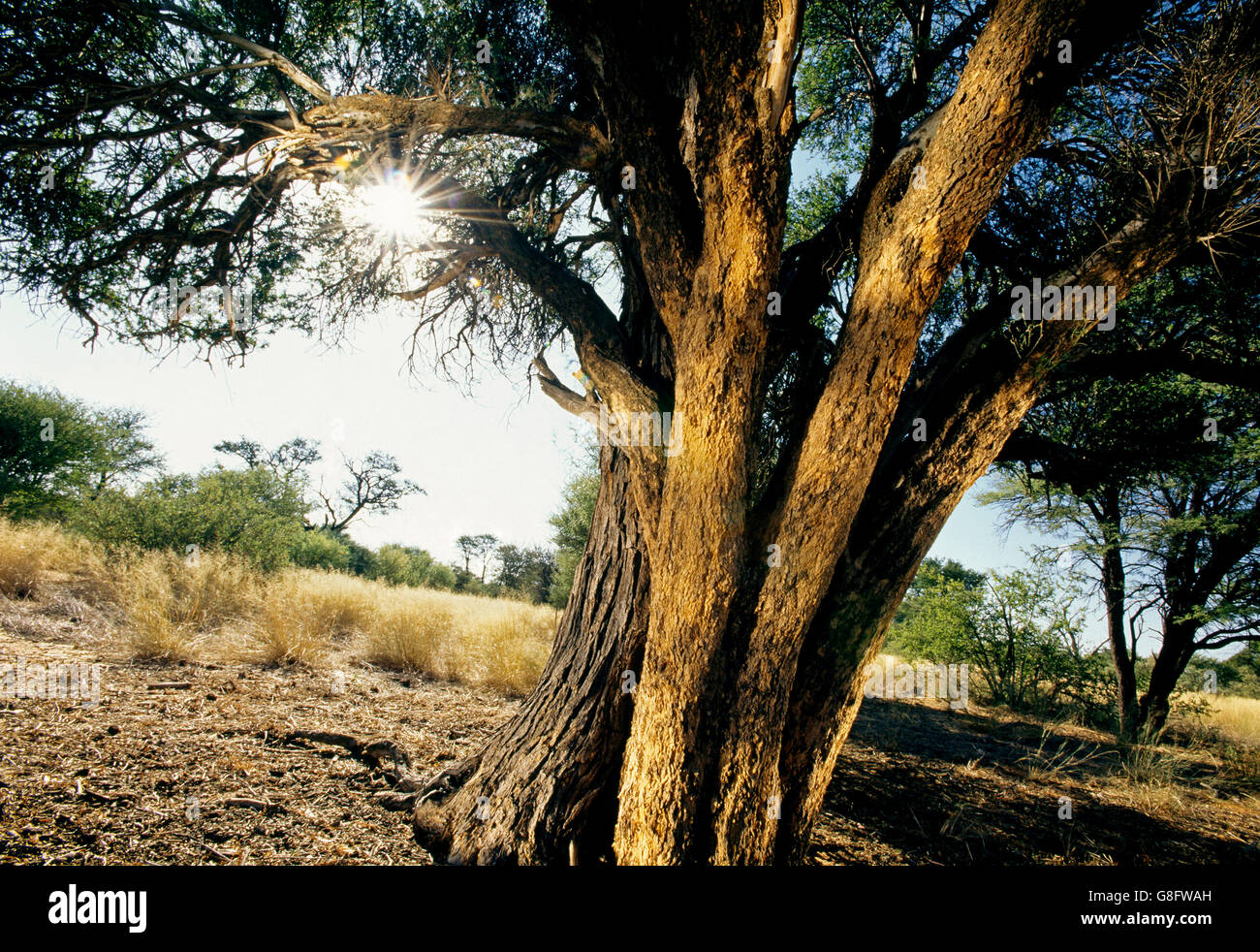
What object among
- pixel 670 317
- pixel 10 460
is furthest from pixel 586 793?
pixel 10 460

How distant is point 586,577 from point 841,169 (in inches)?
166

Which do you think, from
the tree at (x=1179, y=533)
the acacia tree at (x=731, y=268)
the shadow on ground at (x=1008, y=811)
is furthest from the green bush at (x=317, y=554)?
the tree at (x=1179, y=533)

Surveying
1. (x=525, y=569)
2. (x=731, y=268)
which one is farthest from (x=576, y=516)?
(x=525, y=569)

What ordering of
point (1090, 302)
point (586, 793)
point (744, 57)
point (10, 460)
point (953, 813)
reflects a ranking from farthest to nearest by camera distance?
point (10, 460) → point (953, 813) → point (586, 793) → point (1090, 302) → point (744, 57)

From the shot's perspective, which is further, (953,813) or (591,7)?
(953,813)

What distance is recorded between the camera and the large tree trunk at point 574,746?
7.90 ft

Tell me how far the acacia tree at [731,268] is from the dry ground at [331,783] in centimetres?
76

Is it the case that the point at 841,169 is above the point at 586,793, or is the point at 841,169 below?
above

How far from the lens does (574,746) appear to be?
8.08 ft

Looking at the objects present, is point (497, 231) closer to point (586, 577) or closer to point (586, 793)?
point (586, 577)

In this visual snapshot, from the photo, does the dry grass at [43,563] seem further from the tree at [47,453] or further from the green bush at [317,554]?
the green bush at [317,554]

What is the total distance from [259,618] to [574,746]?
20.9 ft

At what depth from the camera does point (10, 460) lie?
1310 centimetres
